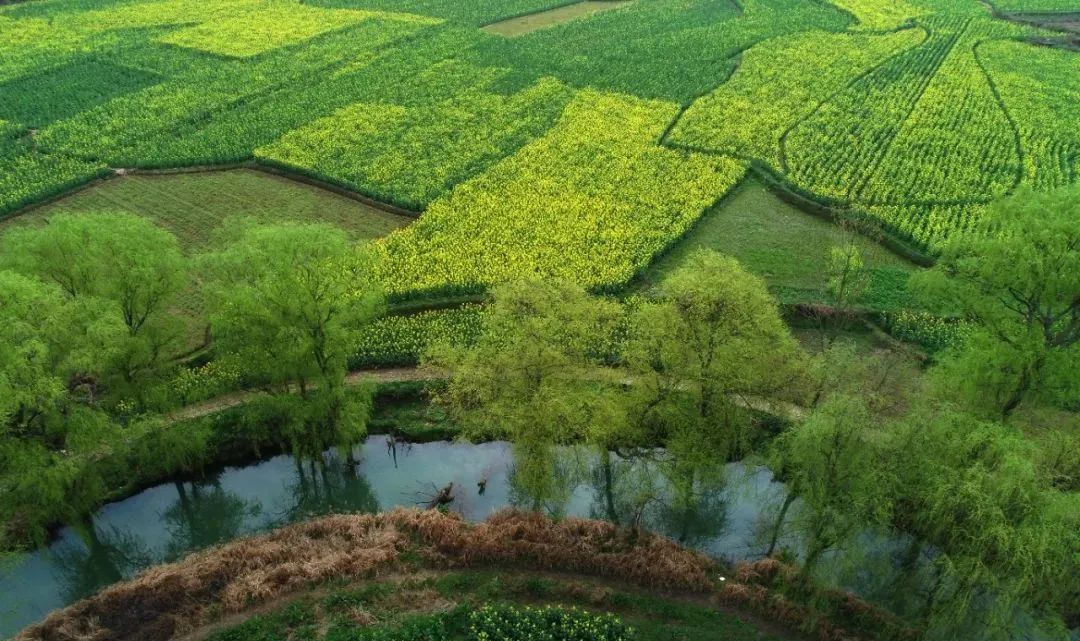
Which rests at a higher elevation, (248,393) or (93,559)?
(248,393)

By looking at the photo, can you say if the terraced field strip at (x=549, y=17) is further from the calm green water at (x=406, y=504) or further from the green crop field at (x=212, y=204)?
the calm green water at (x=406, y=504)

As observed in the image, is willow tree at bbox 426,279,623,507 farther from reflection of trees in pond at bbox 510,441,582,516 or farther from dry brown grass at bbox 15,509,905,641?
Answer: dry brown grass at bbox 15,509,905,641

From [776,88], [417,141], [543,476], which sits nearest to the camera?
[543,476]

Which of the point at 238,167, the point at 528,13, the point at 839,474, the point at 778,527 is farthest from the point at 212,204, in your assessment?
the point at 528,13

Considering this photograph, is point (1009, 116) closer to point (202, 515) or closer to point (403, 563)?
point (403, 563)

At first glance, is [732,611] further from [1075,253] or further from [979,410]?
[1075,253]

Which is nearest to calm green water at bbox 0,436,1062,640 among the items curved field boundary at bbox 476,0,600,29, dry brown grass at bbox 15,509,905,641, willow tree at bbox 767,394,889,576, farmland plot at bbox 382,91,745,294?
dry brown grass at bbox 15,509,905,641
